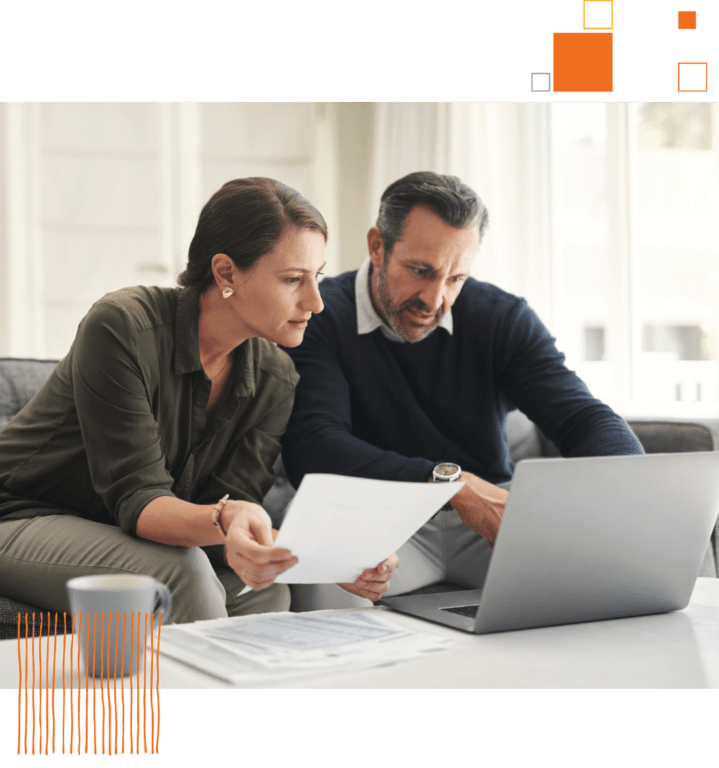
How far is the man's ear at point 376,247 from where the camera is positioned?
5.81ft

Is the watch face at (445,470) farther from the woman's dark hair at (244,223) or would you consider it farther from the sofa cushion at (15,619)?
the sofa cushion at (15,619)

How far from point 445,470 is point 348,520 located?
2.04 feet

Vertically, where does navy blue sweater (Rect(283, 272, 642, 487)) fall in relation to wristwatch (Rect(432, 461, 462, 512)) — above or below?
above

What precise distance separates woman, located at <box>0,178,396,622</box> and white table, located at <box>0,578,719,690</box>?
38 centimetres

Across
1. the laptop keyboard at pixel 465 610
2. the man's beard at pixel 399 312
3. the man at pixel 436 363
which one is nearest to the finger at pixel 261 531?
the laptop keyboard at pixel 465 610

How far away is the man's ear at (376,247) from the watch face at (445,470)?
0.52 metres

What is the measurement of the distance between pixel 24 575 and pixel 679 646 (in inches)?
36.9

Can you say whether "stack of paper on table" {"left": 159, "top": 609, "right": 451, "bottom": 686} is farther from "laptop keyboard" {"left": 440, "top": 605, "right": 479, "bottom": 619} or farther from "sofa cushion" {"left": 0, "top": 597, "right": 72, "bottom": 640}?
"sofa cushion" {"left": 0, "top": 597, "right": 72, "bottom": 640}

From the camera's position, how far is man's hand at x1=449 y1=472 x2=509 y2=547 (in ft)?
4.41

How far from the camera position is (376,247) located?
178cm

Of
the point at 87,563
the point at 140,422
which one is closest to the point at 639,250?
the point at 140,422

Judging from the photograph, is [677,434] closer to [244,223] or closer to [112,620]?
[244,223]

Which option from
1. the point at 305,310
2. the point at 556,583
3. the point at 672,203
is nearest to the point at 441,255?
the point at 305,310
